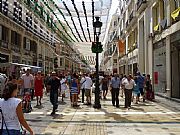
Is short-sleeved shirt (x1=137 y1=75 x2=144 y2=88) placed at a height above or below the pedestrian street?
above

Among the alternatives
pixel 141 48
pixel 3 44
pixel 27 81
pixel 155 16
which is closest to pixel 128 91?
pixel 27 81

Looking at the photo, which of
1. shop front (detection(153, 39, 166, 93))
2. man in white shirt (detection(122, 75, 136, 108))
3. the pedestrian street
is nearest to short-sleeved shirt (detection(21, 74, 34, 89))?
the pedestrian street

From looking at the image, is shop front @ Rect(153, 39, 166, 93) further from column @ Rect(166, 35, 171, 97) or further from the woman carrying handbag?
the woman carrying handbag

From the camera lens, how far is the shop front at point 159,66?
2103cm

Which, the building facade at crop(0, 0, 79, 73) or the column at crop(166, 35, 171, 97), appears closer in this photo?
the column at crop(166, 35, 171, 97)

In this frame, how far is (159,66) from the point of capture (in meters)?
22.4

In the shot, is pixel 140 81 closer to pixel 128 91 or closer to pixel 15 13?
pixel 128 91

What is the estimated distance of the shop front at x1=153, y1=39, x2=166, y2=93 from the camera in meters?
21.0

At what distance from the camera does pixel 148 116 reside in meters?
11.6

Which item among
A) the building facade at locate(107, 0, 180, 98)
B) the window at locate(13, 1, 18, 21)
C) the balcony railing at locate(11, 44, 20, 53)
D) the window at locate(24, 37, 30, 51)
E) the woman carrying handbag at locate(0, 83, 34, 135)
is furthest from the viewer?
the window at locate(24, 37, 30, 51)

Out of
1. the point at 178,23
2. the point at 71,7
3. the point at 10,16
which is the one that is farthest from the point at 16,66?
the point at 178,23

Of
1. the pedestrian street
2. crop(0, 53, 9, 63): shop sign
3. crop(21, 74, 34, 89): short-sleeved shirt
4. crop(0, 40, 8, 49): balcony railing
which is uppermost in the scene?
crop(0, 40, 8, 49): balcony railing

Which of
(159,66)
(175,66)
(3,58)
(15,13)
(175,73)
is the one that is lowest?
(175,73)

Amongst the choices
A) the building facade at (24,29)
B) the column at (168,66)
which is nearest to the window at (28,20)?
the building facade at (24,29)
